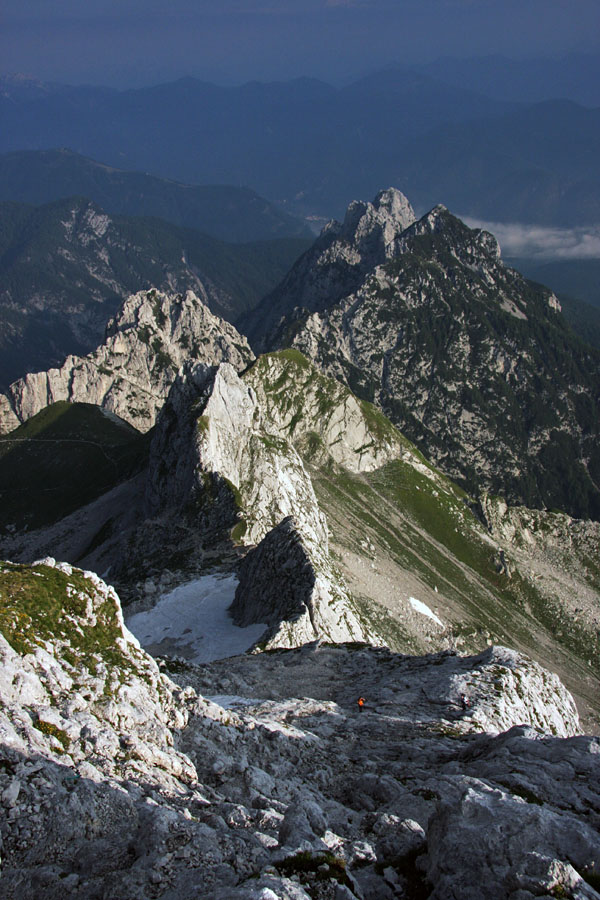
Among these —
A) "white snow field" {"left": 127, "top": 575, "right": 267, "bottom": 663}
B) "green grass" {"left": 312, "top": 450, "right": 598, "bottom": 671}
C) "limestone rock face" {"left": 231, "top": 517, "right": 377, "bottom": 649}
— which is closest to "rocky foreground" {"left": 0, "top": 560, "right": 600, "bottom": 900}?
"limestone rock face" {"left": 231, "top": 517, "right": 377, "bottom": 649}

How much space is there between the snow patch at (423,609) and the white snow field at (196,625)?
6093 centimetres

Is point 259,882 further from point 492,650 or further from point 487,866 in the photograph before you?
point 492,650

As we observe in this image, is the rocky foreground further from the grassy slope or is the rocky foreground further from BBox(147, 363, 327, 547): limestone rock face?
the grassy slope

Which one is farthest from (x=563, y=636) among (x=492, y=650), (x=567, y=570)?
(x=492, y=650)

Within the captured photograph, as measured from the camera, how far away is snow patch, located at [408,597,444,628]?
389 feet

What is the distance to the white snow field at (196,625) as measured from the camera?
179 ft

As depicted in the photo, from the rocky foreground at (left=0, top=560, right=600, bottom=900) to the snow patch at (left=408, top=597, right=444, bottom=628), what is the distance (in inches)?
3422

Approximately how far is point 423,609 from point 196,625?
72.5 meters

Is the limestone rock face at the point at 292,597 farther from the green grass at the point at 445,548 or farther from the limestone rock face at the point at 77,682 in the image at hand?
the green grass at the point at 445,548

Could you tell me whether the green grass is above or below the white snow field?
above

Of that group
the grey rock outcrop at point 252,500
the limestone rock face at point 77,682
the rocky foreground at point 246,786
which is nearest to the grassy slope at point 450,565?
the grey rock outcrop at point 252,500

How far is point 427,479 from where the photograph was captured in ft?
618

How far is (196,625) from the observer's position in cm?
6012

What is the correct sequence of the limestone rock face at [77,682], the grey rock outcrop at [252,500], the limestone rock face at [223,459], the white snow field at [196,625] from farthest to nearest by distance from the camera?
the limestone rock face at [223,459], the grey rock outcrop at [252,500], the white snow field at [196,625], the limestone rock face at [77,682]
